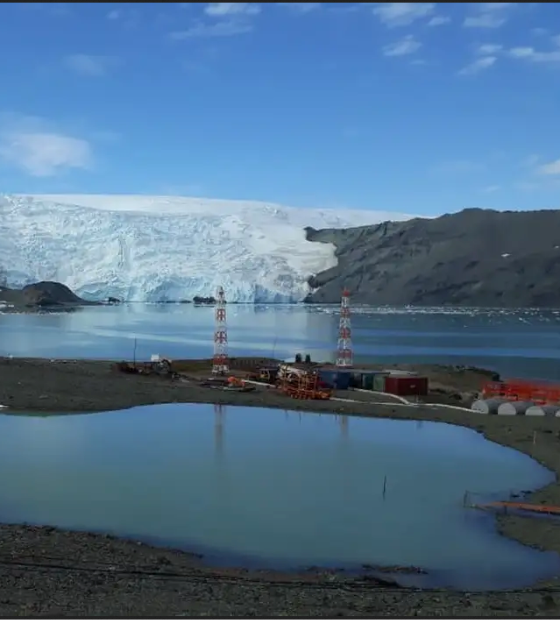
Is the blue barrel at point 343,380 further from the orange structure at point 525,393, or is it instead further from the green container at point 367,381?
the orange structure at point 525,393

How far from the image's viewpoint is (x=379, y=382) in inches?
983

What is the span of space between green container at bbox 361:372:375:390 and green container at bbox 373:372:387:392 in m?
0.13

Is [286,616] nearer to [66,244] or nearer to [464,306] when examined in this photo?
[66,244]

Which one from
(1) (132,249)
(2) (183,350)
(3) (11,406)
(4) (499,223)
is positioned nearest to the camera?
(3) (11,406)

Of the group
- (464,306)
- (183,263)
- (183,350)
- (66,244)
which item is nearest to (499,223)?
(464,306)

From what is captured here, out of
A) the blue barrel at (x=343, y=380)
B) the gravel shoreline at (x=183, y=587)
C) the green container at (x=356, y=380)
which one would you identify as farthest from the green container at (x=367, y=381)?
the gravel shoreline at (x=183, y=587)

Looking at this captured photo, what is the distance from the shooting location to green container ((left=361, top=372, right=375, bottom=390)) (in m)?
25.2

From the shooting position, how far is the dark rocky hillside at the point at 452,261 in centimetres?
10175

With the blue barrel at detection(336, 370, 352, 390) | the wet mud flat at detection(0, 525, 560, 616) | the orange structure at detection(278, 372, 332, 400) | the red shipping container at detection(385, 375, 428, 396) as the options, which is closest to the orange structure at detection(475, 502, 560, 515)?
the wet mud flat at detection(0, 525, 560, 616)

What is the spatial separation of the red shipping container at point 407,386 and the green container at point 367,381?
990 mm

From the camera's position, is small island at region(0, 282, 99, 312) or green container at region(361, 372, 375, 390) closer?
green container at region(361, 372, 375, 390)

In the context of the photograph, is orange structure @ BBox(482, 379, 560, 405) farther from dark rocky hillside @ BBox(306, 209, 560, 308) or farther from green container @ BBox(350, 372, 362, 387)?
dark rocky hillside @ BBox(306, 209, 560, 308)

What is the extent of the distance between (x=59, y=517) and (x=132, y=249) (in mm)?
80737

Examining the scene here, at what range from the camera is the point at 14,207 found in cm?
9462
